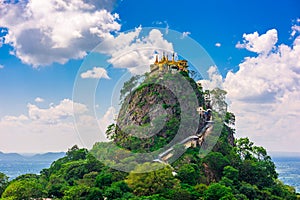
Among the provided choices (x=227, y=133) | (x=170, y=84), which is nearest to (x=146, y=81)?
(x=170, y=84)

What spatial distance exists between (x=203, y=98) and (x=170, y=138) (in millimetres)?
5937

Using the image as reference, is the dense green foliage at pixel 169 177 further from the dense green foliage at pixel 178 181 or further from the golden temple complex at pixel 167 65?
the golden temple complex at pixel 167 65

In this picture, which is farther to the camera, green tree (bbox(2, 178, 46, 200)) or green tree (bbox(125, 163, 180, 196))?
green tree (bbox(125, 163, 180, 196))

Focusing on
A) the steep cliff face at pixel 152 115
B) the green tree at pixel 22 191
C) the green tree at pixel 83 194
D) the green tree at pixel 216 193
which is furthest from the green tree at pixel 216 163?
the green tree at pixel 22 191

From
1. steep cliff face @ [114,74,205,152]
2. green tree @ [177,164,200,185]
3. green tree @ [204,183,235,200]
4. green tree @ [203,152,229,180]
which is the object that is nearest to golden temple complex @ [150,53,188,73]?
steep cliff face @ [114,74,205,152]

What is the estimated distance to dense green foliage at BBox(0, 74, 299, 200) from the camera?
1855cm

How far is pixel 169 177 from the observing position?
19484 millimetres

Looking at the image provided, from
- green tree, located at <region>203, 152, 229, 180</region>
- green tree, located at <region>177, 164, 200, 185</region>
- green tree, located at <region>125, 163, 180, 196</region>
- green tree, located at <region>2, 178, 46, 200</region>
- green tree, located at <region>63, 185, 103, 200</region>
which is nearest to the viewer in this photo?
green tree, located at <region>63, 185, 103, 200</region>

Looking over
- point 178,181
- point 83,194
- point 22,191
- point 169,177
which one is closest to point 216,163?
point 178,181

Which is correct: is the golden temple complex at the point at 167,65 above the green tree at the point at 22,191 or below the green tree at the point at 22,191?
above

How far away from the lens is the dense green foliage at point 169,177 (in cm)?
1855

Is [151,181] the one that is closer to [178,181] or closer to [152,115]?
[178,181]

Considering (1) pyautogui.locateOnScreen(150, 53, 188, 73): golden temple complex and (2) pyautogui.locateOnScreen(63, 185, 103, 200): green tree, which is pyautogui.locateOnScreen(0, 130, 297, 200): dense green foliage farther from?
(1) pyautogui.locateOnScreen(150, 53, 188, 73): golden temple complex

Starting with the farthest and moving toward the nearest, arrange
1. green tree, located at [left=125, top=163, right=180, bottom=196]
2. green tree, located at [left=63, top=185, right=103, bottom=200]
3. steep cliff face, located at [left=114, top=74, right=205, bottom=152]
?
steep cliff face, located at [left=114, top=74, right=205, bottom=152] < green tree, located at [left=125, top=163, right=180, bottom=196] < green tree, located at [left=63, top=185, right=103, bottom=200]
